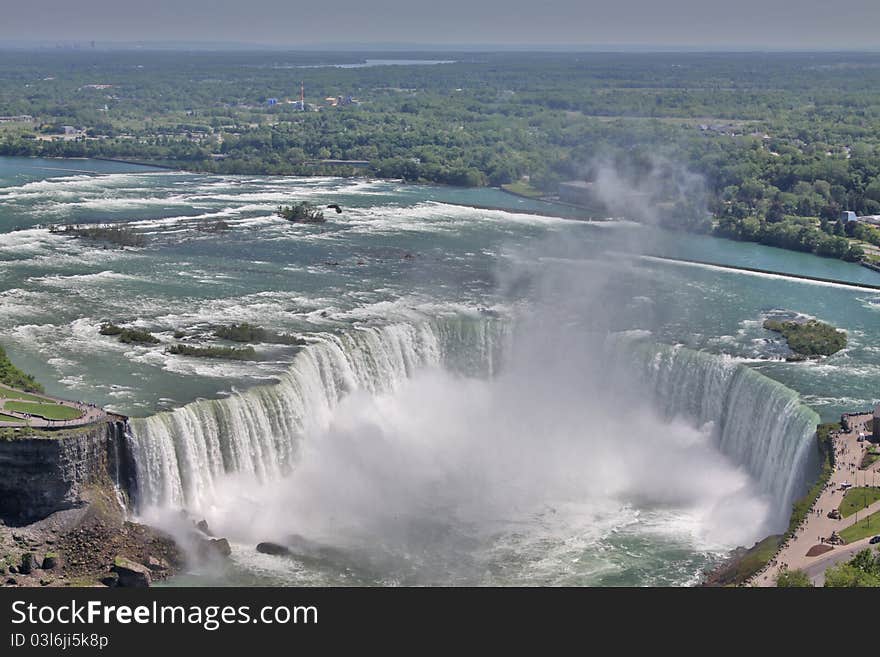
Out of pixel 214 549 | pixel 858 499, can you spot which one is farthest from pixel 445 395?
pixel 858 499

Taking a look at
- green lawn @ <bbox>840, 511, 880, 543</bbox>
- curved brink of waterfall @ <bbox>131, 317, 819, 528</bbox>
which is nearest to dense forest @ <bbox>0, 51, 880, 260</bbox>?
curved brink of waterfall @ <bbox>131, 317, 819, 528</bbox>

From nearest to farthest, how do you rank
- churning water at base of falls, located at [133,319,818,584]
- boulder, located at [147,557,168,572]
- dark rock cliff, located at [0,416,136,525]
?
boulder, located at [147,557,168,572], dark rock cliff, located at [0,416,136,525], churning water at base of falls, located at [133,319,818,584]

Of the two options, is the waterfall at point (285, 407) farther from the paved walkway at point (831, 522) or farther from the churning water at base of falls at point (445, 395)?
the paved walkway at point (831, 522)

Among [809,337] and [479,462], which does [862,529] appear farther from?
[809,337]

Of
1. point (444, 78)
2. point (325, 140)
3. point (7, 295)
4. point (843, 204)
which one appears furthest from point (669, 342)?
point (444, 78)

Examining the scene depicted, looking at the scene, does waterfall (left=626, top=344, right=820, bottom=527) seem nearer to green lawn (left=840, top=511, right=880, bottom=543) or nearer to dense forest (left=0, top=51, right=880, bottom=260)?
green lawn (left=840, top=511, right=880, bottom=543)

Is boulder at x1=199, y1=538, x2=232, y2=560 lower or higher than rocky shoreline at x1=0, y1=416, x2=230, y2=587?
lower
